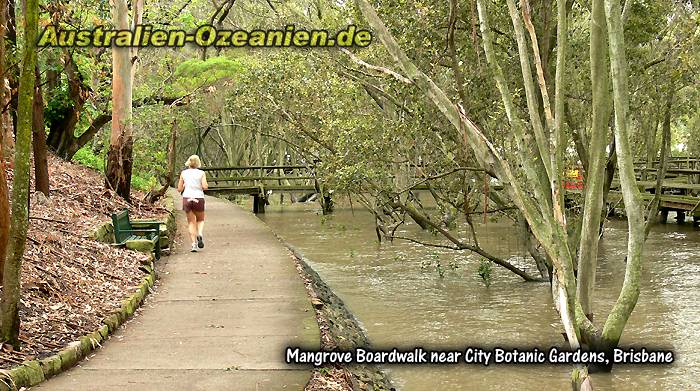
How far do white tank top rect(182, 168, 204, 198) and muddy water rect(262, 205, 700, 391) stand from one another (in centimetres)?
338

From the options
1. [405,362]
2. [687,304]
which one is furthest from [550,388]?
[687,304]

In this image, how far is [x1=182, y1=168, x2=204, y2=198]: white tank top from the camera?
14.5 metres

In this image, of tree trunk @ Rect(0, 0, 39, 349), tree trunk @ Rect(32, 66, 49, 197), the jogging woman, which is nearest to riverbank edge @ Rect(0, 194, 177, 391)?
tree trunk @ Rect(0, 0, 39, 349)

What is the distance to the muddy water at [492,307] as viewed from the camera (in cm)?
990

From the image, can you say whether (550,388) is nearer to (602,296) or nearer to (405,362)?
(405,362)

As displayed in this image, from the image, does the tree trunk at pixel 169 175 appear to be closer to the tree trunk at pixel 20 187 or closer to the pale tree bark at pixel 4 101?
the pale tree bark at pixel 4 101

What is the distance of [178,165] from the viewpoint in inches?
2100

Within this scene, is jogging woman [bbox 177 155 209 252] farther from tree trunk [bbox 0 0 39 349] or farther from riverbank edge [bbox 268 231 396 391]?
tree trunk [bbox 0 0 39 349]

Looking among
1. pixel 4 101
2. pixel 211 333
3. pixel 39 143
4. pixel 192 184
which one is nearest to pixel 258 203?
pixel 192 184

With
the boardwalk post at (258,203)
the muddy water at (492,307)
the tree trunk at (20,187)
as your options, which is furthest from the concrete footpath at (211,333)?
the boardwalk post at (258,203)

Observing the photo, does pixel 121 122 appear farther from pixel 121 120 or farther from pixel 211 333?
pixel 211 333

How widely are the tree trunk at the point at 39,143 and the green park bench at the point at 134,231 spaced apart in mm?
1345

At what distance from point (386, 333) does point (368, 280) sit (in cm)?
551

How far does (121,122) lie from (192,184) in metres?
4.81
